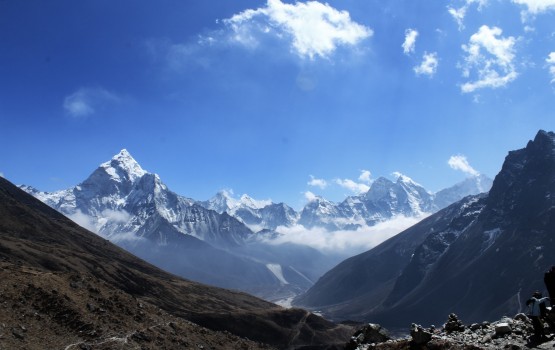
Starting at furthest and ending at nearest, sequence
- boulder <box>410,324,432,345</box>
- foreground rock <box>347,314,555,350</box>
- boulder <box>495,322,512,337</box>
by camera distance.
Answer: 1. boulder <box>410,324,432,345</box>
2. boulder <box>495,322,512,337</box>
3. foreground rock <box>347,314,555,350</box>

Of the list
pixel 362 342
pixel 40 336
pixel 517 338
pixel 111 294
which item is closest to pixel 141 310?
pixel 111 294

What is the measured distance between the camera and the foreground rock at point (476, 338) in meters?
30.9

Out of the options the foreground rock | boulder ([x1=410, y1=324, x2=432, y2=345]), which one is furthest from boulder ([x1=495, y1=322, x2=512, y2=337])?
boulder ([x1=410, y1=324, x2=432, y2=345])

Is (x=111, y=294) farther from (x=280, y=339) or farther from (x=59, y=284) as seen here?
(x=280, y=339)

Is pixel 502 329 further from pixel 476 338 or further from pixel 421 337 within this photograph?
pixel 421 337

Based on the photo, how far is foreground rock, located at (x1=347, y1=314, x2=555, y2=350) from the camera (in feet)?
101

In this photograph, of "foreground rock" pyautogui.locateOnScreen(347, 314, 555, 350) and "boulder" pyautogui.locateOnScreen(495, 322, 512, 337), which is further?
"boulder" pyautogui.locateOnScreen(495, 322, 512, 337)

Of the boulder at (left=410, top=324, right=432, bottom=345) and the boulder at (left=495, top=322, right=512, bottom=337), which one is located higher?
the boulder at (left=495, top=322, right=512, bottom=337)

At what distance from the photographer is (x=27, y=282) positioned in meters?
91.4

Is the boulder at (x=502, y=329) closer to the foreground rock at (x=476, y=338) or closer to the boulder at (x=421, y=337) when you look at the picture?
the foreground rock at (x=476, y=338)

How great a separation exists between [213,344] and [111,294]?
26477 mm

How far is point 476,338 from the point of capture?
34.2 m

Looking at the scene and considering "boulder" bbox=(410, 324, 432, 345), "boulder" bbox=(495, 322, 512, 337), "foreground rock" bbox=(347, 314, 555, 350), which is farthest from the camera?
"boulder" bbox=(410, 324, 432, 345)

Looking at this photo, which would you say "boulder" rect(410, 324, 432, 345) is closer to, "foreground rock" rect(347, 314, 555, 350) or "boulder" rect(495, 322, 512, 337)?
"foreground rock" rect(347, 314, 555, 350)
